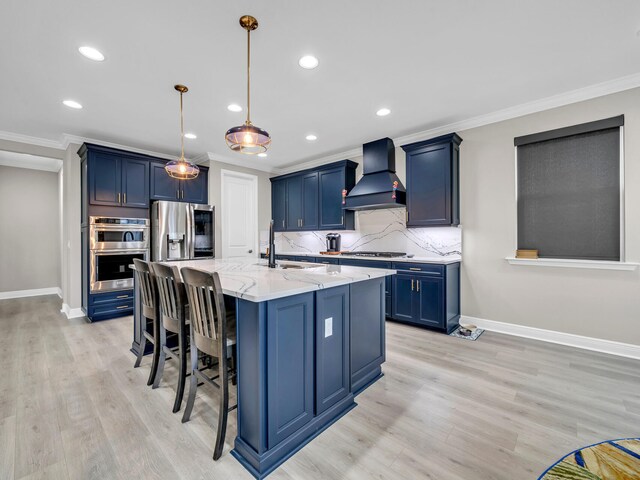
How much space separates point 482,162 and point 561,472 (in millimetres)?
3843

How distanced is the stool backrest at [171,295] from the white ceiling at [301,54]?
1.82 metres

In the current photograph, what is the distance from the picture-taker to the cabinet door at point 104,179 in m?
4.33

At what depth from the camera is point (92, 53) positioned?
8.09ft

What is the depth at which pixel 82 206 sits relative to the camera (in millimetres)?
4516

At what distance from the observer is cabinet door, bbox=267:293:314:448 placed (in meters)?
1.62

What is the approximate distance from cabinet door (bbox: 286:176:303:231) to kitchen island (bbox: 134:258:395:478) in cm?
388

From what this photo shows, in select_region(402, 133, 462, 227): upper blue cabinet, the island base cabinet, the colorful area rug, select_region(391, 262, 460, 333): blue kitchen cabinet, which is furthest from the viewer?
select_region(402, 133, 462, 227): upper blue cabinet

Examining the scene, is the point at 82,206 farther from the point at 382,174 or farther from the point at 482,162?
the point at 482,162

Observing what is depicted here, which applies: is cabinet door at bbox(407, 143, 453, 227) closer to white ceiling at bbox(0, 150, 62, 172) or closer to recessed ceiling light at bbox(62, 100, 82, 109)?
recessed ceiling light at bbox(62, 100, 82, 109)

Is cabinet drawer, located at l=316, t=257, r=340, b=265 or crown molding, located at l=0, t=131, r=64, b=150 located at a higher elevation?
crown molding, located at l=0, t=131, r=64, b=150

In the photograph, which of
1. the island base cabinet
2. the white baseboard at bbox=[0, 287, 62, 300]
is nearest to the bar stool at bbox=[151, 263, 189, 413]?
the island base cabinet

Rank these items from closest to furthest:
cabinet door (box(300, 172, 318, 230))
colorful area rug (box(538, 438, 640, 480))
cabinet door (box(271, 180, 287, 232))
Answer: colorful area rug (box(538, 438, 640, 480)) → cabinet door (box(300, 172, 318, 230)) → cabinet door (box(271, 180, 287, 232))

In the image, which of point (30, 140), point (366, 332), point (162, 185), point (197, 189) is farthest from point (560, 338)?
point (30, 140)

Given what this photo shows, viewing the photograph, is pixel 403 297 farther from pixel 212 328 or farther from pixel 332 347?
pixel 212 328
